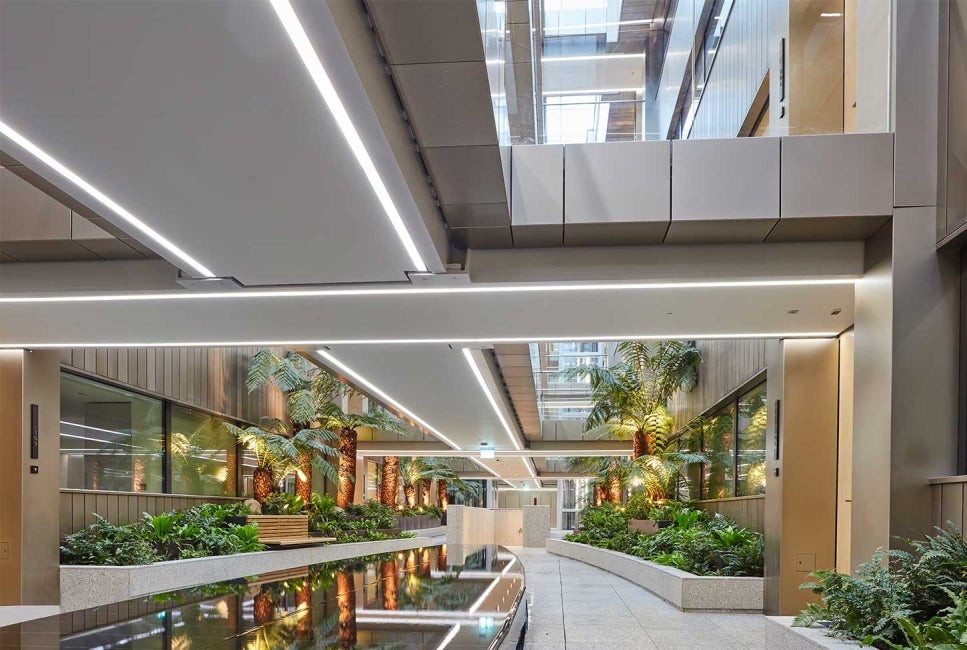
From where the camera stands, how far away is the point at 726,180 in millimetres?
7039

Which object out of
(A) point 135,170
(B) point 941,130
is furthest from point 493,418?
(A) point 135,170

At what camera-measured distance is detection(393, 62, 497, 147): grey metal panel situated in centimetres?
448

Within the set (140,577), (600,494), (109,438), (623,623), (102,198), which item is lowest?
(600,494)

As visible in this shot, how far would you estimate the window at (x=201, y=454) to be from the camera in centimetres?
1881

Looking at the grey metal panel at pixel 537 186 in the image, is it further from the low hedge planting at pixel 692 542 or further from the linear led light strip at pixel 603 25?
the low hedge planting at pixel 692 542

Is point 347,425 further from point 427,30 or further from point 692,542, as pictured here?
point 427,30

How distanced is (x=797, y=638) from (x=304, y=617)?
3.68 metres

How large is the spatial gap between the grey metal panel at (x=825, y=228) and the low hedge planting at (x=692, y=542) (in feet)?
18.3

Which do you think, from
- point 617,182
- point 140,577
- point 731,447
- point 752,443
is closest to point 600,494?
point 731,447

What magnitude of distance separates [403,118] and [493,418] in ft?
52.3

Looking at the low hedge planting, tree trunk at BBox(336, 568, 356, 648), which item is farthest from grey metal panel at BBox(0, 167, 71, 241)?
the low hedge planting

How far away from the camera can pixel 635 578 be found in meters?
14.8

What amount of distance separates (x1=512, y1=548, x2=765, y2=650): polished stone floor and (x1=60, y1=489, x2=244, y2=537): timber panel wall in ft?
24.7

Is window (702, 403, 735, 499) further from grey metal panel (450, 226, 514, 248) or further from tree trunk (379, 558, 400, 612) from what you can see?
grey metal panel (450, 226, 514, 248)
